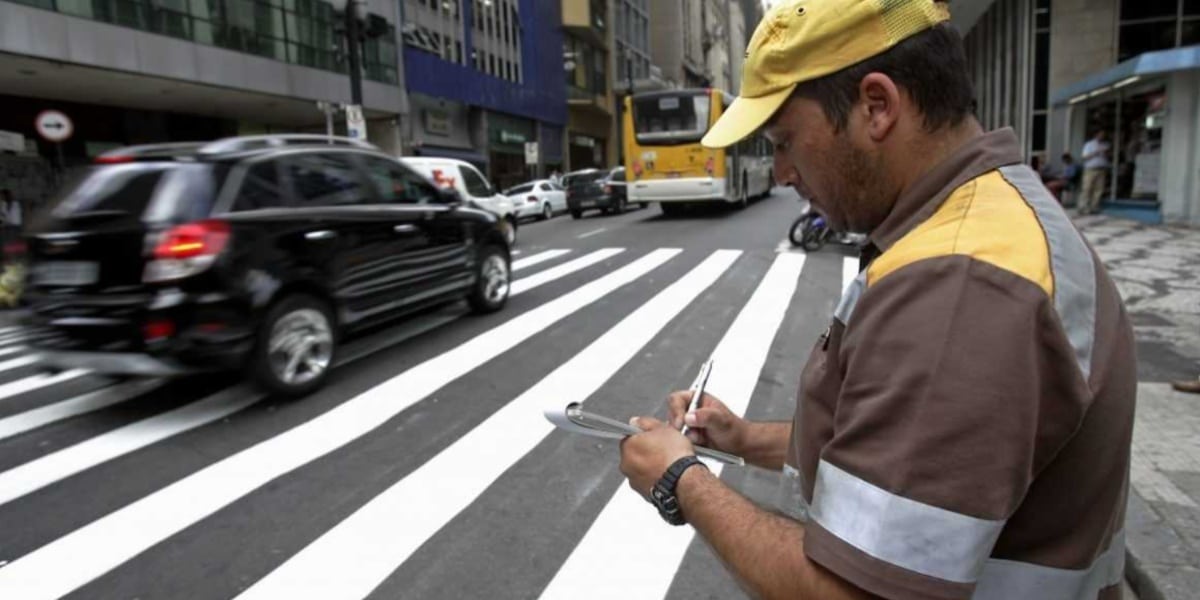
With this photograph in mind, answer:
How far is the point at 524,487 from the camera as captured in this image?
3.94 metres

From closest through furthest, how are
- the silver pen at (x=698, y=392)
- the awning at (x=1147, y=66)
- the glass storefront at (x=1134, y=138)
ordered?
the silver pen at (x=698, y=392) < the awning at (x=1147, y=66) < the glass storefront at (x=1134, y=138)

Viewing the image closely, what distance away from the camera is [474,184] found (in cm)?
1559

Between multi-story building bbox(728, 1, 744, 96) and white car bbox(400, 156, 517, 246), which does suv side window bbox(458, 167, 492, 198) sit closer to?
white car bbox(400, 156, 517, 246)

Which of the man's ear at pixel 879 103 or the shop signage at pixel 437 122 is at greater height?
the shop signage at pixel 437 122

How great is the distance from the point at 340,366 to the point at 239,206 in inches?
68.9

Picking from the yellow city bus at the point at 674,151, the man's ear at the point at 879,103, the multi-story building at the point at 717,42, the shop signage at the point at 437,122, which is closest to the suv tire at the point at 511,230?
the yellow city bus at the point at 674,151

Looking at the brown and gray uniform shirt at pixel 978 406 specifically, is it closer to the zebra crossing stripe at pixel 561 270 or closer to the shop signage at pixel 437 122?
the zebra crossing stripe at pixel 561 270

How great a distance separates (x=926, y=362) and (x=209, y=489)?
4.03 m

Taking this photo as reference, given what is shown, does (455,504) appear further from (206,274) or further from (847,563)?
(847,563)

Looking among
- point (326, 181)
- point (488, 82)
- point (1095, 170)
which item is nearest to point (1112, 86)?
point (1095, 170)

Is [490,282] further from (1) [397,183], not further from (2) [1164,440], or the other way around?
(2) [1164,440]

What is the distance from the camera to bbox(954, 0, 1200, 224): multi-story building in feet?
46.5

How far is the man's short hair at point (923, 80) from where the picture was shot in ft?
3.72

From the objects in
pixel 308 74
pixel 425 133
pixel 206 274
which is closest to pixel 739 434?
pixel 206 274
